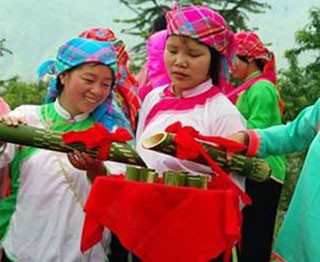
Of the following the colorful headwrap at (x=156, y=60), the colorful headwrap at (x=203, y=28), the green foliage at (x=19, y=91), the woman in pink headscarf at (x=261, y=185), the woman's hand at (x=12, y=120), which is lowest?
the green foliage at (x=19, y=91)

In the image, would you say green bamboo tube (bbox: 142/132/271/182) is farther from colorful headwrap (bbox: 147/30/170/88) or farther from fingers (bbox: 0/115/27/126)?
colorful headwrap (bbox: 147/30/170/88)

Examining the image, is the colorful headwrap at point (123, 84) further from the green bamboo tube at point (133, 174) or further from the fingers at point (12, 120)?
the green bamboo tube at point (133, 174)

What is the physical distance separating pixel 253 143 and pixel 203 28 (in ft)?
1.34

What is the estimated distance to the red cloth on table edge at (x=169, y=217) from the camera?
198 centimetres

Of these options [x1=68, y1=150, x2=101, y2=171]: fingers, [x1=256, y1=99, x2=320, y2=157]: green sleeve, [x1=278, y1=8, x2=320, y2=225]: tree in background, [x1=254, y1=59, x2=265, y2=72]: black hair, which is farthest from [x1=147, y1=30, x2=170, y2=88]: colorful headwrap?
[x1=278, y1=8, x2=320, y2=225]: tree in background

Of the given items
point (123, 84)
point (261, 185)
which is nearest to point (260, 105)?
point (261, 185)

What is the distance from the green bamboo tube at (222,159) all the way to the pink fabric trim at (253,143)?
107mm

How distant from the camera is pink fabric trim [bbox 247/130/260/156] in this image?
231 cm

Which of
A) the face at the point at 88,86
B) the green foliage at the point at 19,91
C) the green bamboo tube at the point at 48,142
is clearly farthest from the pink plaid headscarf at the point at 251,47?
the green foliage at the point at 19,91

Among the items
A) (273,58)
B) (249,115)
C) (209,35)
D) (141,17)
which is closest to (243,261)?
(249,115)

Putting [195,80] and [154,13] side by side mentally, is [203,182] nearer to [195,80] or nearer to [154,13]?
[195,80]

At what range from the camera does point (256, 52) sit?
13.1 ft

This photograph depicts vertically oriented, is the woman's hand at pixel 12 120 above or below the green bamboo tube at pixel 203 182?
above

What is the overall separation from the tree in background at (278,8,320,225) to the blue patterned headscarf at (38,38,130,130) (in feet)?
19.3
